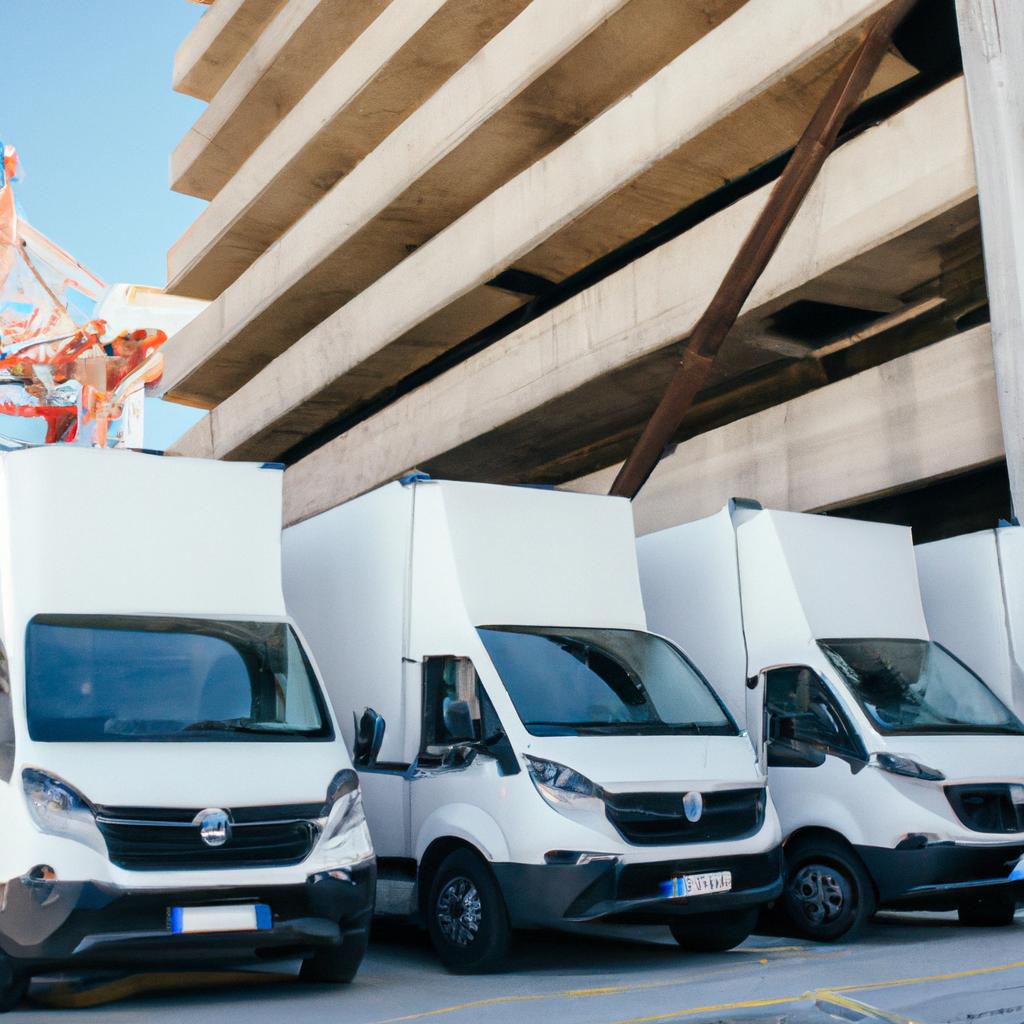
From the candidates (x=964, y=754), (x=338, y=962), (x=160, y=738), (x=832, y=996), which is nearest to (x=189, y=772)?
(x=160, y=738)

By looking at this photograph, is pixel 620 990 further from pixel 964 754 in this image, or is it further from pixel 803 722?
pixel 964 754

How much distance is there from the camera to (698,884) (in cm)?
694

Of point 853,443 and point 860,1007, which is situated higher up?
point 853,443

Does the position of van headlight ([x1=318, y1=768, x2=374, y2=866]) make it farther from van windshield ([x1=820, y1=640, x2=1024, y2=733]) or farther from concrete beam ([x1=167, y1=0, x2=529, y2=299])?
concrete beam ([x1=167, y1=0, x2=529, y2=299])

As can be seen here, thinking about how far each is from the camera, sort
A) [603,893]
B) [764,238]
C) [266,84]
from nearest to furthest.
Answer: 1. [603,893]
2. [764,238]
3. [266,84]

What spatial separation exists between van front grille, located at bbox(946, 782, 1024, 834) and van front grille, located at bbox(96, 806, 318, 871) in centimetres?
407

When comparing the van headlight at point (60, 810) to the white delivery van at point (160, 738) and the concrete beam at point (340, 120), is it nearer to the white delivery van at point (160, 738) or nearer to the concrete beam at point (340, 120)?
the white delivery van at point (160, 738)

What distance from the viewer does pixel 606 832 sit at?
267 inches

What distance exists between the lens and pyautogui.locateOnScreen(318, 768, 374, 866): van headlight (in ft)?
20.9

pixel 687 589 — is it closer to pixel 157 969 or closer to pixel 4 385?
pixel 157 969

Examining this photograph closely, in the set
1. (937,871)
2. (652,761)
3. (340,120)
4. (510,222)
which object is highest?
(340,120)

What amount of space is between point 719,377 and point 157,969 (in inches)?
490

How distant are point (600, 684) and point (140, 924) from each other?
10.1ft

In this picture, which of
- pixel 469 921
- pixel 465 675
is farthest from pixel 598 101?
pixel 469 921
